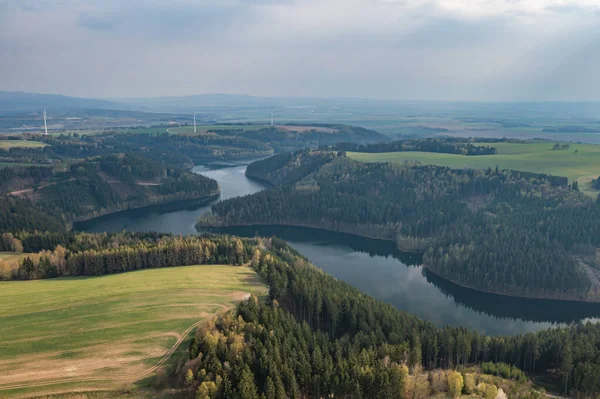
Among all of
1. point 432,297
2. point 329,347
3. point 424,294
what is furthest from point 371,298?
point 424,294

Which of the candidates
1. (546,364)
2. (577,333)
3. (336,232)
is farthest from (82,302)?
(336,232)

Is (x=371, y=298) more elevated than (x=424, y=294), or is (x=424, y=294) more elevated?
(x=371, y=298)

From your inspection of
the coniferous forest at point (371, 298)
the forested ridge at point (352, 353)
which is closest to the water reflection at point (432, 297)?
the coniferous forest at point (371, 298)

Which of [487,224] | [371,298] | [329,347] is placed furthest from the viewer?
[487,224]

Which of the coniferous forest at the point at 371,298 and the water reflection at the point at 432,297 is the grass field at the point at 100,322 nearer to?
the coniferous forest at the point at 371,298

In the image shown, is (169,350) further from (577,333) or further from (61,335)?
(577,333)

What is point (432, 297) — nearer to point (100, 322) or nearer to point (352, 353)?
point (352, 353)
